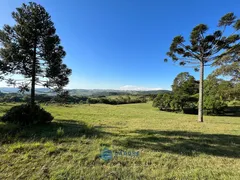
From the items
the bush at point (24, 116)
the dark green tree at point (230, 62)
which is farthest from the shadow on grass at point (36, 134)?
the dark green tree at point (230, 62)

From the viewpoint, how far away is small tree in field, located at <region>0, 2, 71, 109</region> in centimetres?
873

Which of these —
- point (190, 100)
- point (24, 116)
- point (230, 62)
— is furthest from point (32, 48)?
point (190, 100)

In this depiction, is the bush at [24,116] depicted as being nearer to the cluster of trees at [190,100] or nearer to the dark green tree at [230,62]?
the dark green tree at [230,62]

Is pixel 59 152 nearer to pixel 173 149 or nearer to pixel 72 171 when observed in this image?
pixel 72 171

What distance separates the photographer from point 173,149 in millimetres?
4309

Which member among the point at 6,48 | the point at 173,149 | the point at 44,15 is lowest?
the point at 173,149

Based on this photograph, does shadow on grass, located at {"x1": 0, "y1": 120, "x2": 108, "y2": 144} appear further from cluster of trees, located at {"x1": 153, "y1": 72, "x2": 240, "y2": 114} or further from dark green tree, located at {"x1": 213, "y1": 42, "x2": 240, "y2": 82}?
cluster of trees, located at {"x1": 153, "y1": 72, "x2": 240, "y2": 114}

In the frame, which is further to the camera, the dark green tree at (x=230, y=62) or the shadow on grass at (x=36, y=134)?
the dark green tree at (x=230, y=62)

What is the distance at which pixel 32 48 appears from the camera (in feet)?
31.0

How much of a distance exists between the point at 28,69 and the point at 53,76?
5.76 feet

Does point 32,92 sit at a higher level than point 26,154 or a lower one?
higher

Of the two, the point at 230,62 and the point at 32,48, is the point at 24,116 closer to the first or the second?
the point at 32,48

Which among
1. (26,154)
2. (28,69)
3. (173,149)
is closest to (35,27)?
(28,69)

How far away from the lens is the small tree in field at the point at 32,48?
8.73 metres
